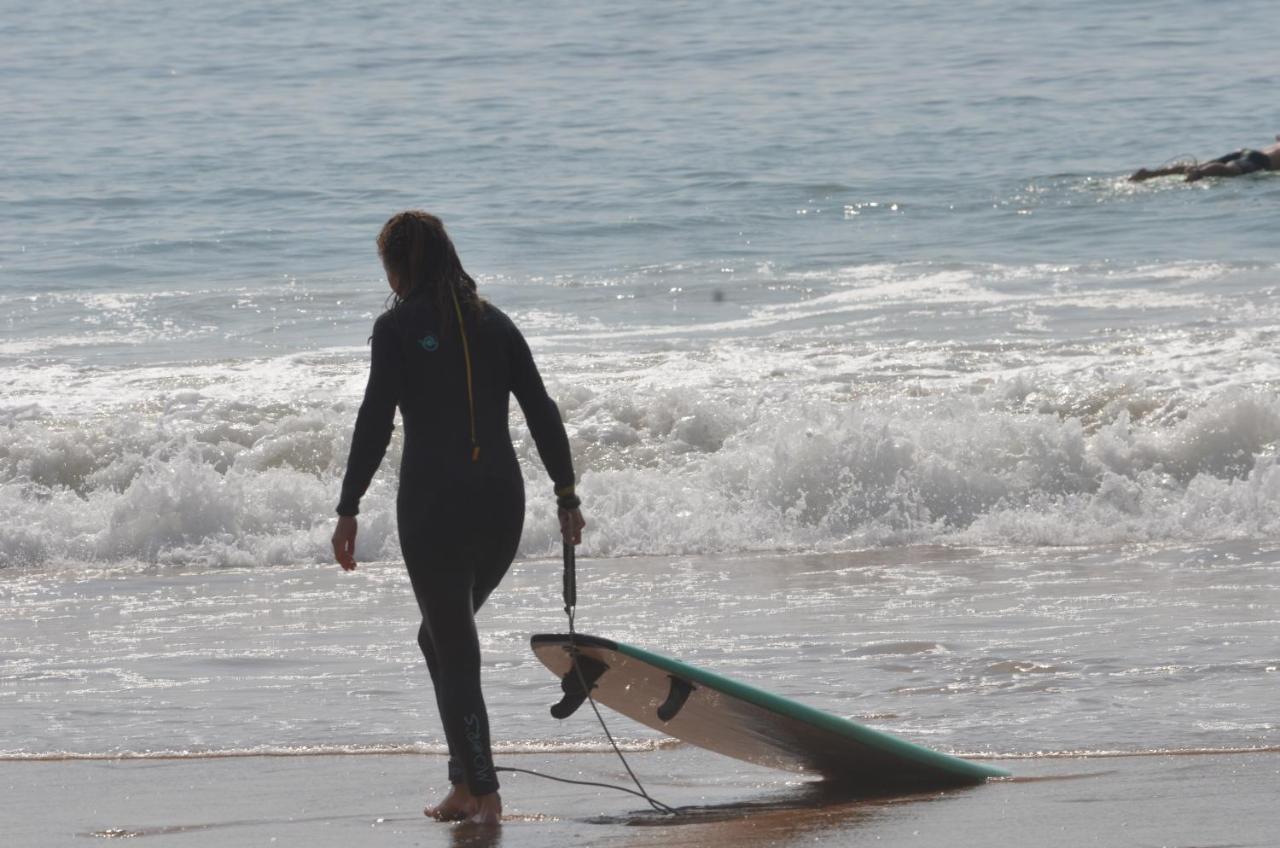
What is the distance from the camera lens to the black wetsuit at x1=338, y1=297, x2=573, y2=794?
3.92 m

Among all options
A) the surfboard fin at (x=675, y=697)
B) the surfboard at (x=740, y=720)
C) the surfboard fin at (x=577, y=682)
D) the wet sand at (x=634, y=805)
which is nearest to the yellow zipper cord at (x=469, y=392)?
the surfboard at (x=740, y=720)

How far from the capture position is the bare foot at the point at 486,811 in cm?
403

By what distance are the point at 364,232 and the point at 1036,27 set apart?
15903 mm

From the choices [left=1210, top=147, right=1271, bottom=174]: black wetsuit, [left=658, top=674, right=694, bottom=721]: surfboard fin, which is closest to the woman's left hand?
[left=658, top=674, right=694, bottom=721]: surfboard fin

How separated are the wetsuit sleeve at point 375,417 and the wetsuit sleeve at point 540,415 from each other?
0.27 metres

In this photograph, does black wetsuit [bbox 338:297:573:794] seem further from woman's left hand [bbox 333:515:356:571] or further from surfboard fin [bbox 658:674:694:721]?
surfboard fin [bbox 658:674:694:721]

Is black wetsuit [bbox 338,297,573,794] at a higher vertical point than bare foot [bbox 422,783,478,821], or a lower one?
higher

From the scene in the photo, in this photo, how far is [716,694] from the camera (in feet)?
13.8

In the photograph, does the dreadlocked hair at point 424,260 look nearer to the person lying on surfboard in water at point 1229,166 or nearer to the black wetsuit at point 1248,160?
the person lying on surfboard in water at point 1229,166

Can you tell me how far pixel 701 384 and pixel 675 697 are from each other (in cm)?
713

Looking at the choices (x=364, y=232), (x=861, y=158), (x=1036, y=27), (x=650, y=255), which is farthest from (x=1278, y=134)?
(x=364, y=232)

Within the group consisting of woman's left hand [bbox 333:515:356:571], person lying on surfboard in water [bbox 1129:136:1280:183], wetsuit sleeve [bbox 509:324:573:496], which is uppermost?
person lying on surfboard in water [bbox 1129:136:1280:183]

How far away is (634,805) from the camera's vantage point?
4.27 meters

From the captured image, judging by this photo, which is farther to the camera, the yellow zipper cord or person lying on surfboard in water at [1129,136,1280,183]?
person lying on surfboard in water at [1129,136,1280,183]
